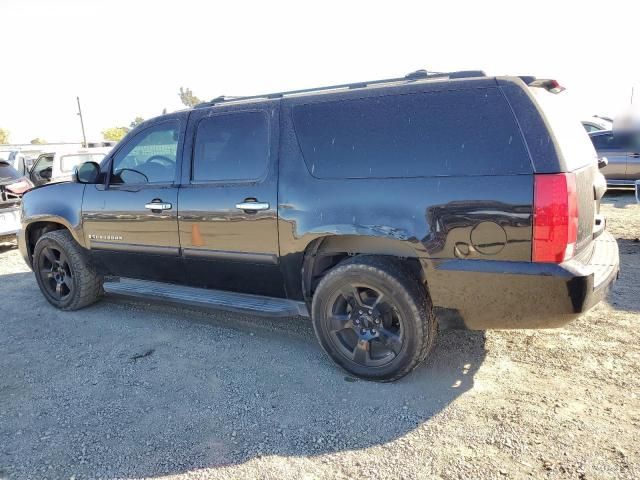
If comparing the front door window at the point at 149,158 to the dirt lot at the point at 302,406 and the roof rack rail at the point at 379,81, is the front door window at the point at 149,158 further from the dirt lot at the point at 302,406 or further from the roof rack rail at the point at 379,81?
the dirt lot at the point at 302,406

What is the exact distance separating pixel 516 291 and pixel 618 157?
374 inches

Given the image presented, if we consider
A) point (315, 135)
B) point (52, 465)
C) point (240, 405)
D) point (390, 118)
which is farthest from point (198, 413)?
point (390, 118)

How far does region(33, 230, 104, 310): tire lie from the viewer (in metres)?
4.76

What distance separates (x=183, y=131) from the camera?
158 inches

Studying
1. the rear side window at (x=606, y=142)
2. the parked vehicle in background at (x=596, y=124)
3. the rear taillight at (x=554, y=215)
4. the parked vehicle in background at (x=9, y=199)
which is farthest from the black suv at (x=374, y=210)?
the parked vehicle in background at (x=596, y=124)

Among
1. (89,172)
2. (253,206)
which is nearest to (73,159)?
(89,172)

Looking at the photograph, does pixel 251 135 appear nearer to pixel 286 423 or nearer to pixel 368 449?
pixel 286 423

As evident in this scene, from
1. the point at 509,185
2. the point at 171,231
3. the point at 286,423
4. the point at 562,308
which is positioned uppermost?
the point at 509,185

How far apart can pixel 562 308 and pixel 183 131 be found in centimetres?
309

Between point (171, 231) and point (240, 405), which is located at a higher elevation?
point (171, 231)

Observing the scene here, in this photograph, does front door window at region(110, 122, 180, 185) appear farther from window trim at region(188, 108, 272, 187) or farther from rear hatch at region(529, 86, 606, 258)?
rear hatch at region(529, 86, 606, 258)

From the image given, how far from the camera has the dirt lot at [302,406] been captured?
8.16 feet

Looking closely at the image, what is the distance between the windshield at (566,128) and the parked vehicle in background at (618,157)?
806 cm

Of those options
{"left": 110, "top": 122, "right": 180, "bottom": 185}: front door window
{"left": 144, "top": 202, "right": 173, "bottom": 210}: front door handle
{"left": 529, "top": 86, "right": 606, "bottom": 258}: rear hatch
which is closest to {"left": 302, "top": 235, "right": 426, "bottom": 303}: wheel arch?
{"left": 529, "top": 86, "right": 606, "bottom": 258}: rear hatch
